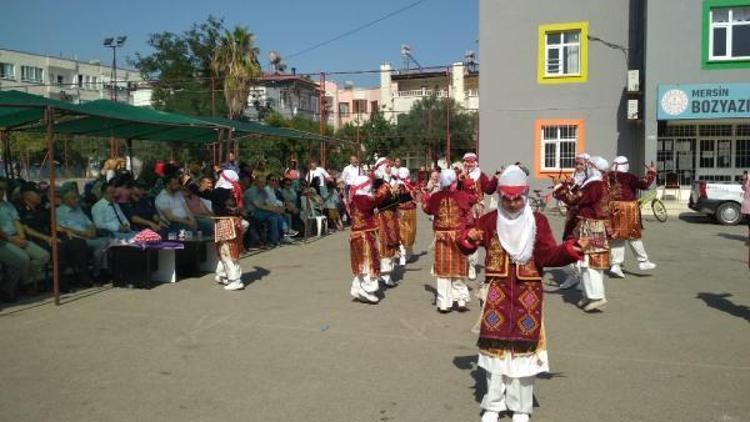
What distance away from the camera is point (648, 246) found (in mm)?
13961

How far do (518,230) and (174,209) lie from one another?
7624 millimetres

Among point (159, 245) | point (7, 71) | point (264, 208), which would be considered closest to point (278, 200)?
point (264, 208)

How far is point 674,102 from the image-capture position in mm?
21016

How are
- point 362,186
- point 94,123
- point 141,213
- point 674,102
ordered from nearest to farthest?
point 362,186 → point 141,213 → point 94,123 → point 674,102

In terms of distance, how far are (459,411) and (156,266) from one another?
633 centimetres

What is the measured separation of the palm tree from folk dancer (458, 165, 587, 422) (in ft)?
97.2

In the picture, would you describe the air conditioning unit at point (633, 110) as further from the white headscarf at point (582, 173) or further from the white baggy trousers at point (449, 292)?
the white baggy trousers at point (449, 292)

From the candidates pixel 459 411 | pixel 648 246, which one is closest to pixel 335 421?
pixel 459 411

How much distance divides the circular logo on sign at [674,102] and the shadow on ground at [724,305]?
13479 millimetres

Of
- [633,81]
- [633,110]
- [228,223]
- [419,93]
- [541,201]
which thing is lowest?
[541,201]

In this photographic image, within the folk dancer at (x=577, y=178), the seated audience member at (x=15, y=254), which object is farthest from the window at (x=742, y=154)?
the seated audience member at (x=15, y=254)

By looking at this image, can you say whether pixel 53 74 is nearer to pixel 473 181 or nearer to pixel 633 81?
pixel 633 81

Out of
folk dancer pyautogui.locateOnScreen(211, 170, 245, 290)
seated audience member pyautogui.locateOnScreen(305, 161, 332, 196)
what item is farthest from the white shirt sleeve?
seated audience member pyautogui.locateOnScreen(305, 161, 332, 196)

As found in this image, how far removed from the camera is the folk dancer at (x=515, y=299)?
454cm
